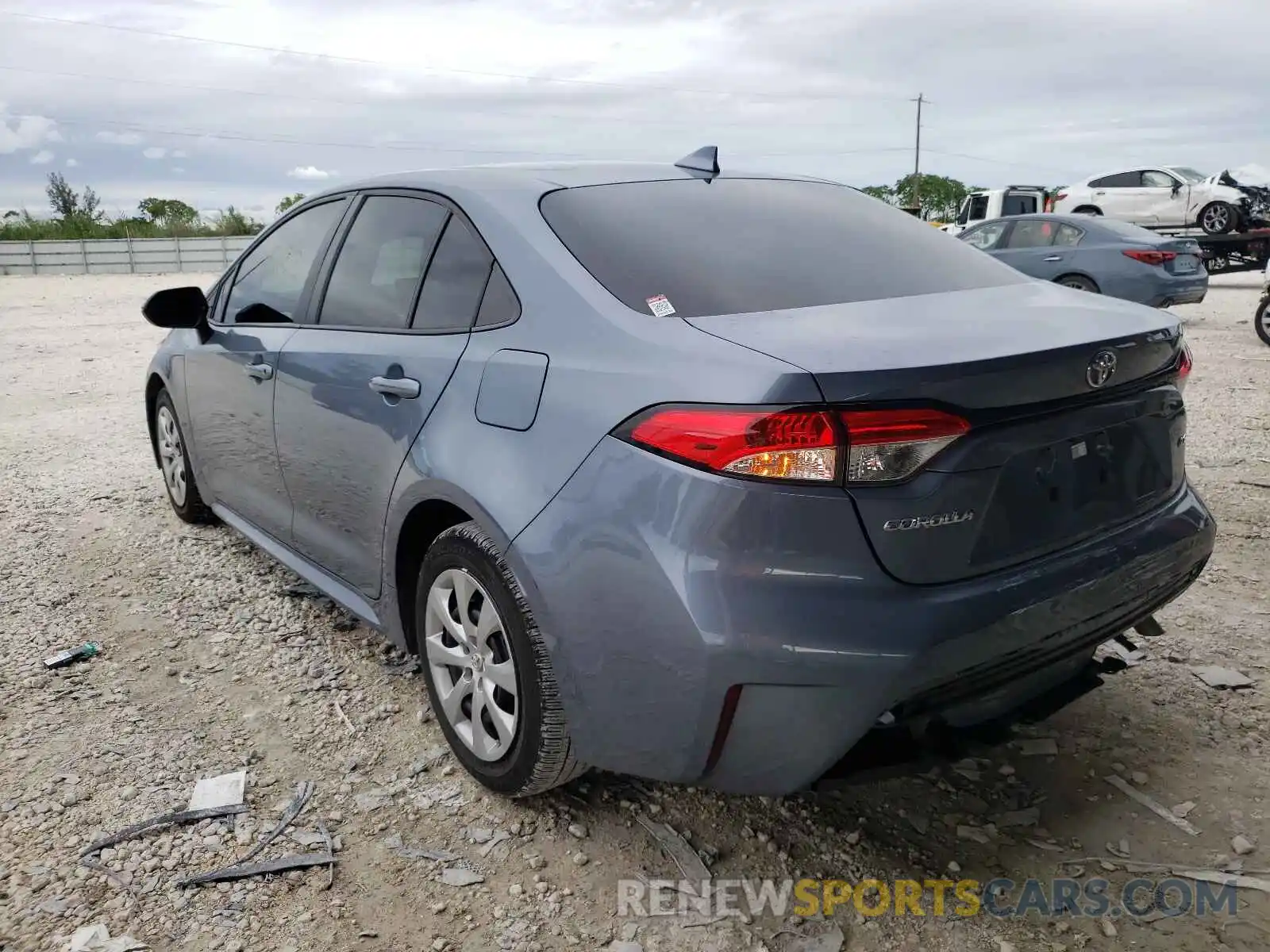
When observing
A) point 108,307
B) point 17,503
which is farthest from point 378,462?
point 108,307

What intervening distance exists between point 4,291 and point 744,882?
3131cm

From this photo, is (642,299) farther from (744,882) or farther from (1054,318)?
(744,882)

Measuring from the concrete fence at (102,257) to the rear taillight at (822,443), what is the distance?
42109mm

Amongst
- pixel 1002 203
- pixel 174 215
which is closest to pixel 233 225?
pixel 174 215

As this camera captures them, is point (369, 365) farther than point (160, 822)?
Yes

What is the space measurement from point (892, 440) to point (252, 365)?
2595 millimetres

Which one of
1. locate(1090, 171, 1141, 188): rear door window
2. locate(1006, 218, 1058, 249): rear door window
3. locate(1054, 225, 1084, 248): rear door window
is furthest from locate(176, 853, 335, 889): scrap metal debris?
locate(1090, 171, 1141, 188): rear door window

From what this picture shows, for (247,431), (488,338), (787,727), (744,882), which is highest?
(488,338)

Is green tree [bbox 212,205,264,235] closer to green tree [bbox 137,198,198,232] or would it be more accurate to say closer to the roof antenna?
green tree [bbox 137,198,198,232]

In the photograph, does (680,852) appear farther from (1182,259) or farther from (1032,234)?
(1032,234)

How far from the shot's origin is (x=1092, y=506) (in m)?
2.23

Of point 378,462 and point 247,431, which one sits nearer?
point 378,462

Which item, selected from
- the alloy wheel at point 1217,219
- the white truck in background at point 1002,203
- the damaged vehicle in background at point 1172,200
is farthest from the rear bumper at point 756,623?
the white truck in background at point 1002,203

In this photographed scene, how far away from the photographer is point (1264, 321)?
10.4 metres
